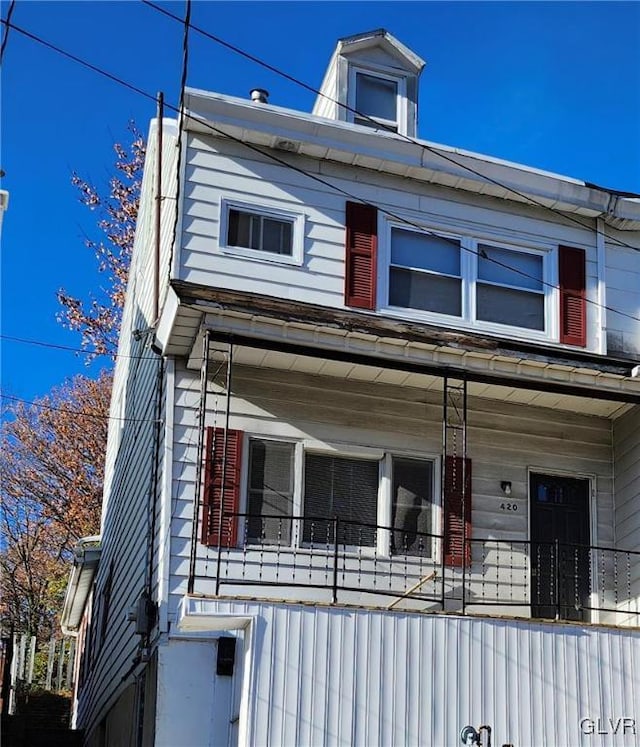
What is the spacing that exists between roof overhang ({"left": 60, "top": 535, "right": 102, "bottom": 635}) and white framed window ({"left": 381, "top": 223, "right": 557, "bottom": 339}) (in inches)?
353

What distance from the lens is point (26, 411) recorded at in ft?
110

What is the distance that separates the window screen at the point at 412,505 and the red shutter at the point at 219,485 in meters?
1.99

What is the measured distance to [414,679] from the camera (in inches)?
440

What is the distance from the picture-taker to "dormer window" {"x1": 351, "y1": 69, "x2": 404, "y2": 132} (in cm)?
1540

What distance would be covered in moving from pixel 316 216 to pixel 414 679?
5.75 m

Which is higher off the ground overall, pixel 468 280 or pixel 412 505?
pixel 468 280

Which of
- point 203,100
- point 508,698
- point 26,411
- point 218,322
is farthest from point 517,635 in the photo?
point 26,411

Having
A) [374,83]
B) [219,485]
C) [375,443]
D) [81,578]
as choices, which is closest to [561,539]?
[375,443]

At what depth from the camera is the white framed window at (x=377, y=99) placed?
50.5 feet

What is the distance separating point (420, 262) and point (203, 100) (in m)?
3.31

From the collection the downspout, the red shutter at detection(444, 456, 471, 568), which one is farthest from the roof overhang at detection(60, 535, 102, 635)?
the red shutter at detection(444, 456, 471, 568)

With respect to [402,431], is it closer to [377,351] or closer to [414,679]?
[377,351]

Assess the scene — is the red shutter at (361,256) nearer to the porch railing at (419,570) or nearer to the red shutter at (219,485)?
the red shutter at (219,485)

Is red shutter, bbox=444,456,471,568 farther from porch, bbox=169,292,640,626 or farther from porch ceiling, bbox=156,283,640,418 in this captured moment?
porch ceiling, bbox=156,283,640,418
